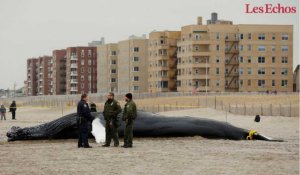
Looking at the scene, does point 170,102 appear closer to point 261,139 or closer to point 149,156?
point 261,139

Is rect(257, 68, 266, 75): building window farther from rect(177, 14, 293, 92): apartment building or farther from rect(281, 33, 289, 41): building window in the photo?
rect(281, 33, 289, 41): building window

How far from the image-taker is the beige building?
5891 inches

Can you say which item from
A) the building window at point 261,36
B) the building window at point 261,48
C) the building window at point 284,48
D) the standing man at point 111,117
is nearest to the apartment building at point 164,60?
the building window at point 261,48

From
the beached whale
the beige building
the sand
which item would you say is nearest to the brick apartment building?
the beige building

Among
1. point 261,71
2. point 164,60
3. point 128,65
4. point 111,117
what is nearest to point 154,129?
point 111,117

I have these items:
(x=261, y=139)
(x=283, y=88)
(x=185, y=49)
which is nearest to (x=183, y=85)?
(x=185, y=49)

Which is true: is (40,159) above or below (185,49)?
below

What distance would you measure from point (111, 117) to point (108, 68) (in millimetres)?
146234

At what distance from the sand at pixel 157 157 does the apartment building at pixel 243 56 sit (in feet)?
316

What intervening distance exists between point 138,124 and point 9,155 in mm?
7150

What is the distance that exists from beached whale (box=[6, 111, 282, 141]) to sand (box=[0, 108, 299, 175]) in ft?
1.13

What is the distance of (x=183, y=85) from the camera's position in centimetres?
12588

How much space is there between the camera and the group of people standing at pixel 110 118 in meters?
22.4

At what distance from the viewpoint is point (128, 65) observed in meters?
153
